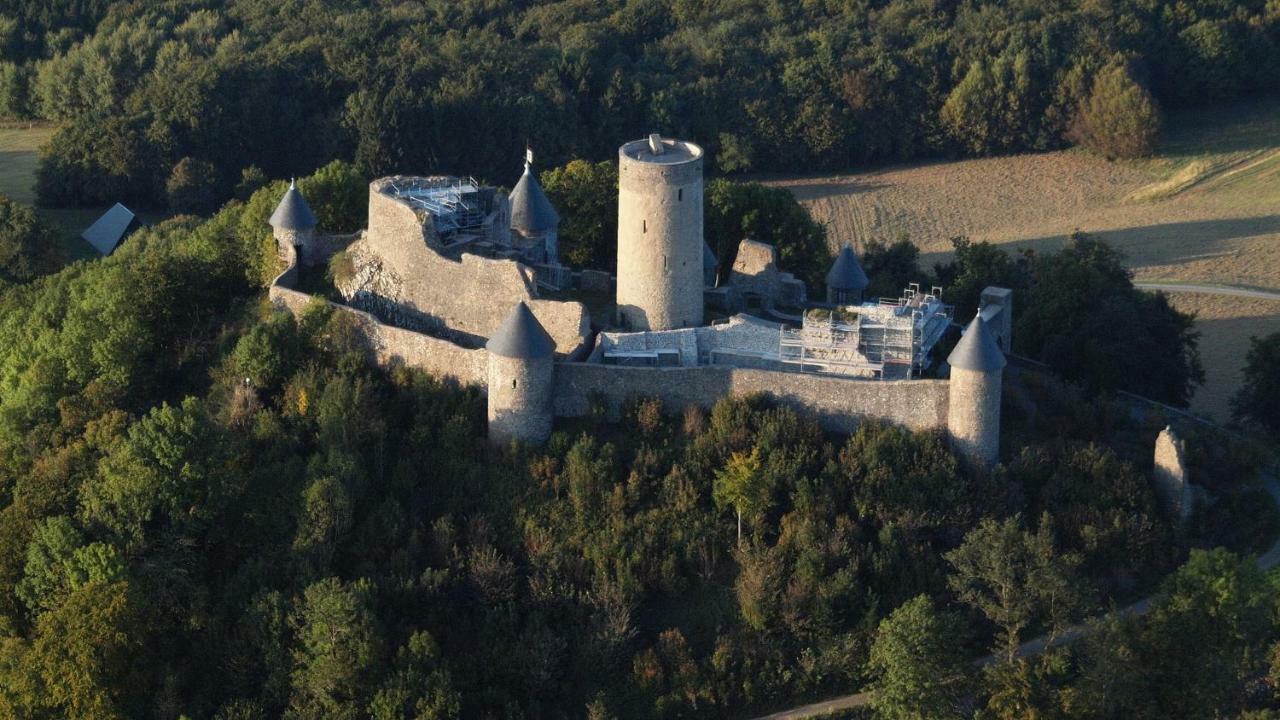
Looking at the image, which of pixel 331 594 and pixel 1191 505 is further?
pixel 1191 505

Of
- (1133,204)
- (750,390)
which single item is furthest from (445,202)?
(1133,204)

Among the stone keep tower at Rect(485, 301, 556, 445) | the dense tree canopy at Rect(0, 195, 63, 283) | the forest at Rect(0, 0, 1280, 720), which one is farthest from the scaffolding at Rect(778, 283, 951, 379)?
the dense tree canopy at Rect(0, 195, 63, 283)

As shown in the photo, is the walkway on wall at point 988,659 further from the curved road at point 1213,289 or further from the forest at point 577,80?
the forest at point 577,80

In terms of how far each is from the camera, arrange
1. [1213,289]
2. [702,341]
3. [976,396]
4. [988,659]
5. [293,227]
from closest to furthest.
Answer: [988,659] < [976,396] < [702,341] < [293,227] < [1213,289]

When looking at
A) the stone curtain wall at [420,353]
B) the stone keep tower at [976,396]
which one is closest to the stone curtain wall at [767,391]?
the stone keep tower at [976,396]

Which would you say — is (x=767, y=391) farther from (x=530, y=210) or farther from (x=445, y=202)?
(x=445, y=202)

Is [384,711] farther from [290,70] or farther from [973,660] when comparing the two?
[290,70]

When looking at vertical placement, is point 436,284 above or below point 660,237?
below

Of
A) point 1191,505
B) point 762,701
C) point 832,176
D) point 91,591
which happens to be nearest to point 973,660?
point 762,701
